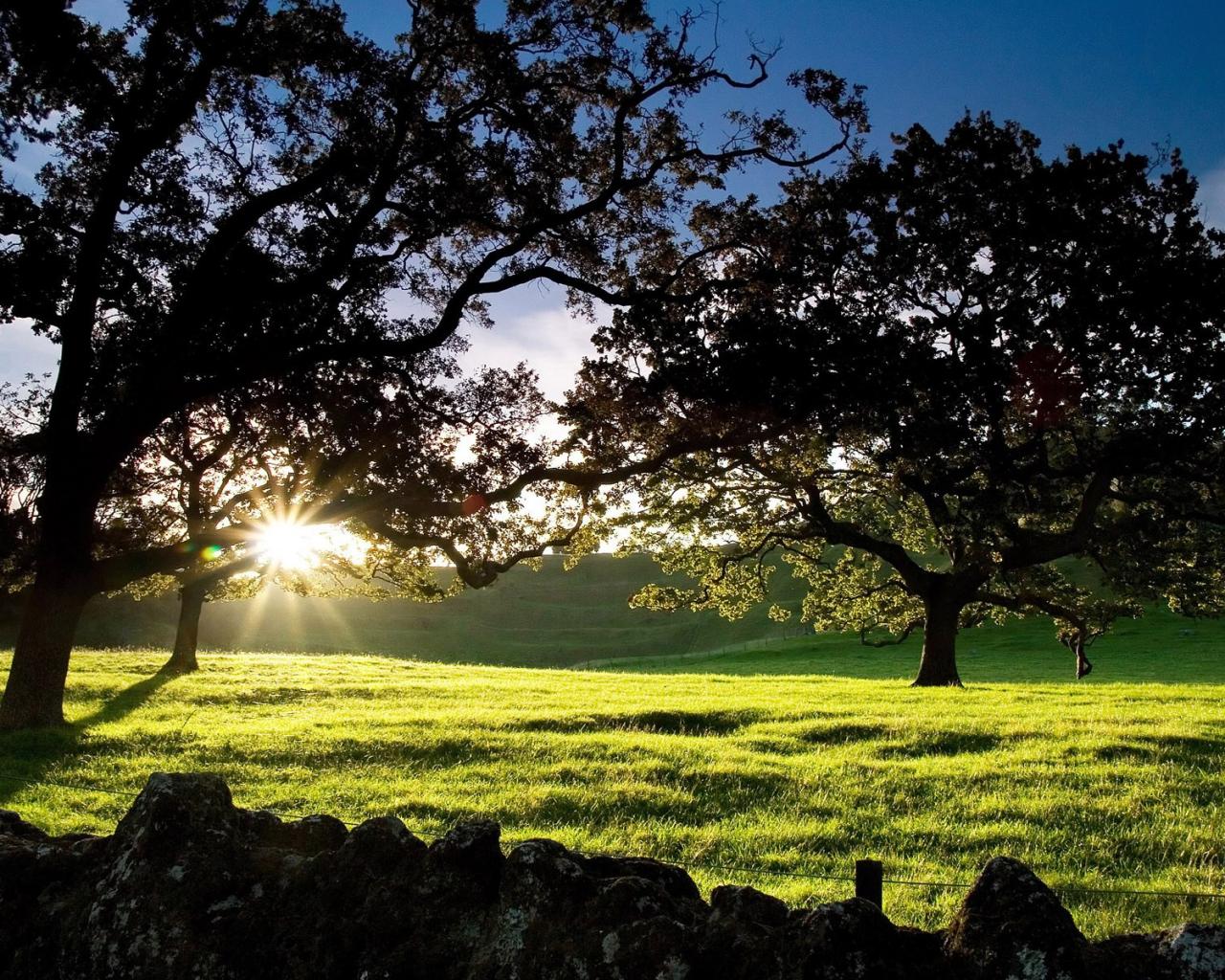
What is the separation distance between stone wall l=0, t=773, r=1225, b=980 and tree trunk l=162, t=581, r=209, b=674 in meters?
31.9

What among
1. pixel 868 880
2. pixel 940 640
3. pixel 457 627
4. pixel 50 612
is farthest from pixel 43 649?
pixel 457 627

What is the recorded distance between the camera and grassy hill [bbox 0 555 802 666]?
9812 centimetres

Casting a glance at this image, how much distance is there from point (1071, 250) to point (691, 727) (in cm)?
1397

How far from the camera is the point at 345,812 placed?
1140cm

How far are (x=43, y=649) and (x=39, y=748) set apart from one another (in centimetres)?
260

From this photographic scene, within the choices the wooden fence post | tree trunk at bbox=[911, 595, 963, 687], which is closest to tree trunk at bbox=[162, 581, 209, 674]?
tree trunk at bbox=[911, 595, 963, 687]

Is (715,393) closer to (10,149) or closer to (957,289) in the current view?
(957,289)

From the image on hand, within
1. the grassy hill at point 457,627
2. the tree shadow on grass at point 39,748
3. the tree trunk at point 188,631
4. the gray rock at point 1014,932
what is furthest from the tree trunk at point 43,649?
the grassy hill at point 457,627

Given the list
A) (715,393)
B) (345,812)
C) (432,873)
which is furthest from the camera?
(715,393)

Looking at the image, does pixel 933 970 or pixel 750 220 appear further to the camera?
pixel 750 220

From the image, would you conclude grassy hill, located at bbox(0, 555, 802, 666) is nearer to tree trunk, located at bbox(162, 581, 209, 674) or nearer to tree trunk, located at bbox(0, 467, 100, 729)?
tree trunk, located at bbox(162, 581, 209, 674)

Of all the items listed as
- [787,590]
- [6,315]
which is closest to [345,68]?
[6,315]

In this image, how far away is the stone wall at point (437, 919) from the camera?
3039 millimetres

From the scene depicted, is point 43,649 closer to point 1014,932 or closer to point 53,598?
point 53,598
